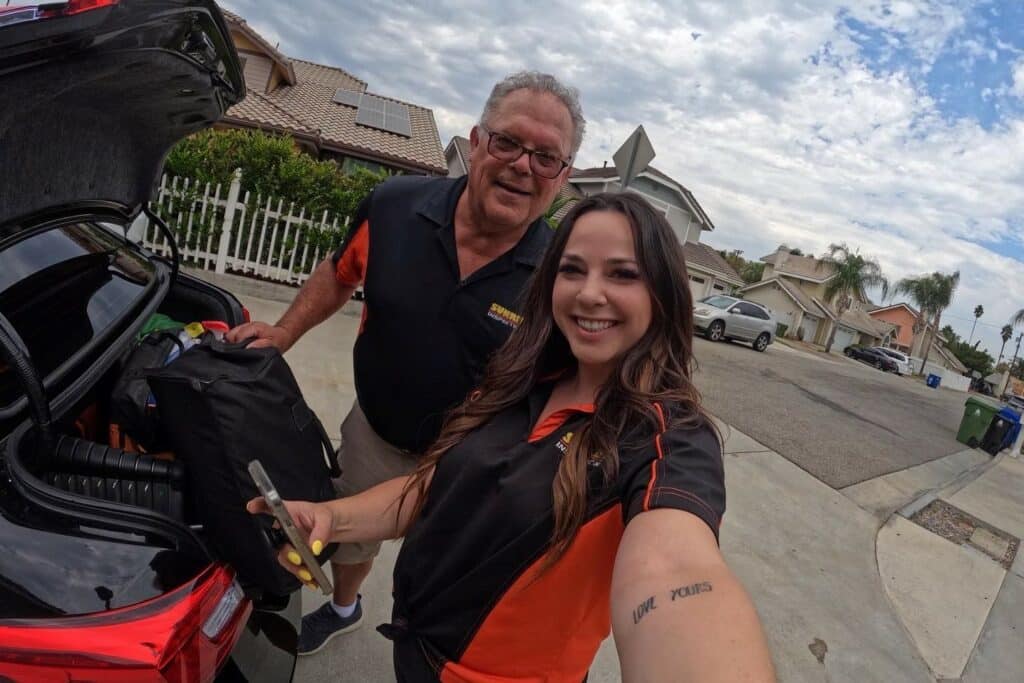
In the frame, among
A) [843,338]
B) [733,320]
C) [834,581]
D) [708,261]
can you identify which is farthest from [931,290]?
[834,581]

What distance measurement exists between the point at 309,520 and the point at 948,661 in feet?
13.4

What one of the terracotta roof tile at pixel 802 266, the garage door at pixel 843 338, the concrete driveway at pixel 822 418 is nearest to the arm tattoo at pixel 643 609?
the concrete driveway at pixel 822 418

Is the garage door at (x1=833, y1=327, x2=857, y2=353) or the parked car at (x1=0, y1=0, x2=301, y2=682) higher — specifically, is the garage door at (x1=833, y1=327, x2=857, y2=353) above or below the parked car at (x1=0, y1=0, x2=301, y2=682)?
below

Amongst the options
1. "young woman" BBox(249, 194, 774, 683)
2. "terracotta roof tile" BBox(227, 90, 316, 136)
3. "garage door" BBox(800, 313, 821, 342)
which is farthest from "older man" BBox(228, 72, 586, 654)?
"garage door" BBox(800, 313, 821, 342)

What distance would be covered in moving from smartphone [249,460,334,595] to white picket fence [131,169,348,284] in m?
6.98

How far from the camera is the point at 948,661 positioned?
366 cm

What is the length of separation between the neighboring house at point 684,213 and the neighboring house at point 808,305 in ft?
34.4

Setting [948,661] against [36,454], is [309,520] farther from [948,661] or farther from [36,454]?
[948,661]

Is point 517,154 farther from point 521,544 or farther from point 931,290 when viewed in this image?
point 931,290

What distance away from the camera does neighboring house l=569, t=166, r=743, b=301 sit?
2877cm

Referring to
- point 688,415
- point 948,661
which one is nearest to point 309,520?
point 688,415

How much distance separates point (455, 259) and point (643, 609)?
4.36 ft

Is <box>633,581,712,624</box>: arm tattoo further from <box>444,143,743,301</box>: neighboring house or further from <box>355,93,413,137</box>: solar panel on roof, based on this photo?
<box>444,143,743,301</box>: neighboring house

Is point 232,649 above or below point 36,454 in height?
below
